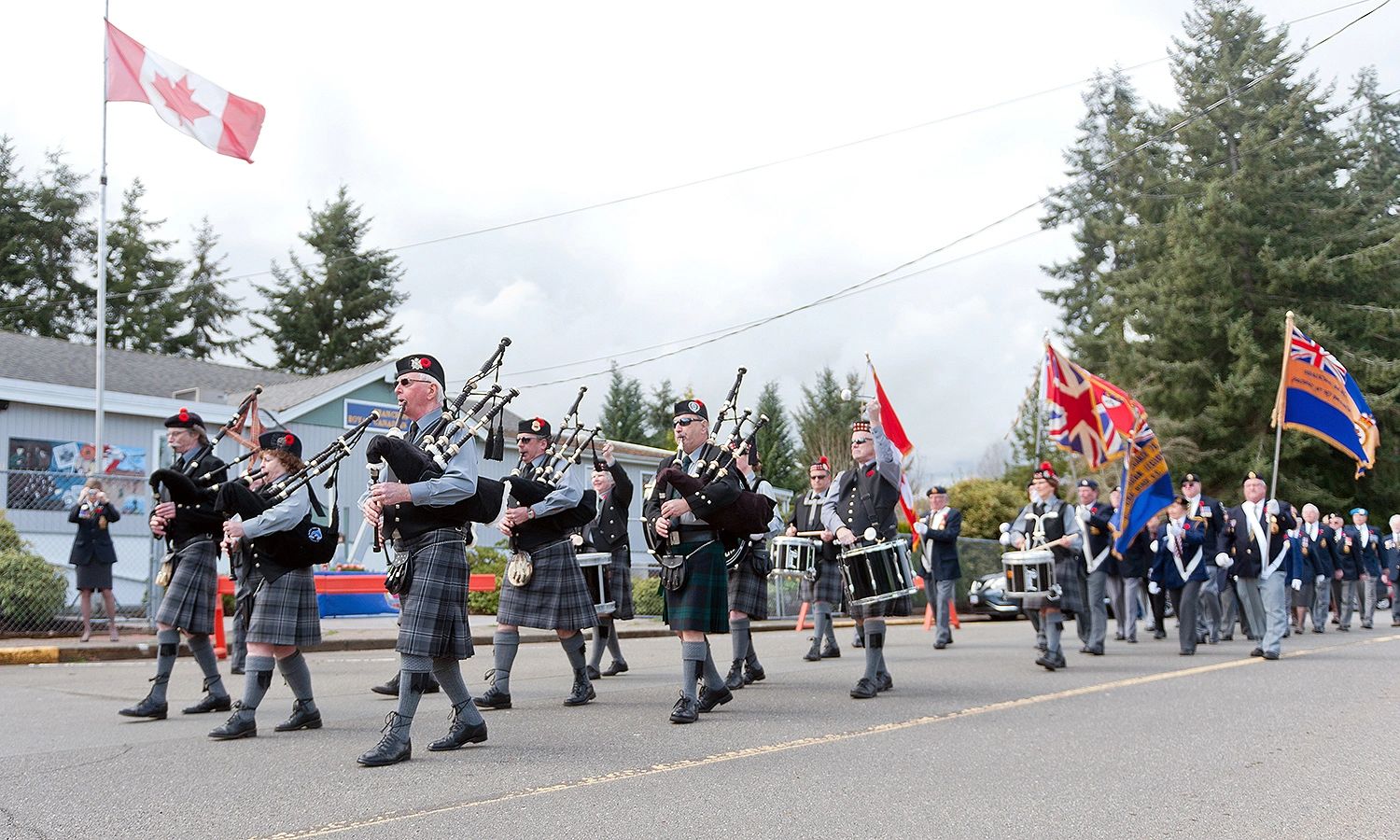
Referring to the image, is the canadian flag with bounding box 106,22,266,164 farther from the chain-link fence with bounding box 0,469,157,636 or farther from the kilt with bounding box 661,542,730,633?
the kilt with bounding box 661,542,730,633

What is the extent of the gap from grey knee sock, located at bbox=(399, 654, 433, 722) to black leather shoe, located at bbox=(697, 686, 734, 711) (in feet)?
7.96

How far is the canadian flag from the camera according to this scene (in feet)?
58.6

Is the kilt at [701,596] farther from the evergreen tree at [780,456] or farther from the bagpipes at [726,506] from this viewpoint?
the evergreen tree at [780,456]

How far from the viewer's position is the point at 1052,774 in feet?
19.7

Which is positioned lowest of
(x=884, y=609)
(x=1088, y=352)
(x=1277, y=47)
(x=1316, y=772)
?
(x=1316, y=772)

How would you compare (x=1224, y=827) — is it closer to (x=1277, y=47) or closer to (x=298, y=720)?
(x=298, y=720)

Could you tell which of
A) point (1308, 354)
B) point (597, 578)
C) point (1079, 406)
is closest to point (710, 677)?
point (597, 578)

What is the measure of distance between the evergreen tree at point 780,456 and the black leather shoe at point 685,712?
33.5 meters

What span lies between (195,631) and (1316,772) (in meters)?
6.41

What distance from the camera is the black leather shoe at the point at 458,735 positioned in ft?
21.2

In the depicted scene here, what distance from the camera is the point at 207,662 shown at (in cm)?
810

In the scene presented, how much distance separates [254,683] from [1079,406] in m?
17.4

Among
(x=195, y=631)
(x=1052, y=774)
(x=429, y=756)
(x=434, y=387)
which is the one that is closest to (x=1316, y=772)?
(x=1052, y=774)

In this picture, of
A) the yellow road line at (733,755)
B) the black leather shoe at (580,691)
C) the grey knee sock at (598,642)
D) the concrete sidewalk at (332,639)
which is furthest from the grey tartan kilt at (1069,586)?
the black leather shoe at (580,691)
